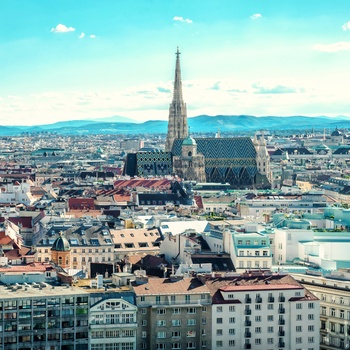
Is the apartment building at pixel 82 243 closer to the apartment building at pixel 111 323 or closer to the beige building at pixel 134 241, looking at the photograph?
the beige building at pixel 134 241

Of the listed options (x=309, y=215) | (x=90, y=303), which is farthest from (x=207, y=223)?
(x=90, y=303)

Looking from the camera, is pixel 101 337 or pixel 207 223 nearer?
pixel 101 337

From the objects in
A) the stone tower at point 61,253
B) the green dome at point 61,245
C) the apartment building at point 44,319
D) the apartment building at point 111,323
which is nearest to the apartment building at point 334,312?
the apartment building at point 111,323

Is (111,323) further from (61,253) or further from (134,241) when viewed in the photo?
(134,241)

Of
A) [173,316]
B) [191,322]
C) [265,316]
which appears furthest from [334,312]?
[173,316]

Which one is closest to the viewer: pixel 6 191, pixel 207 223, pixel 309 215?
pixel 207 223

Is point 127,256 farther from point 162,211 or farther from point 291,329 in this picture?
point 162,211

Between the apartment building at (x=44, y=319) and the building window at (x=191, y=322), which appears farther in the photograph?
the building window at (x=191, y=322)
